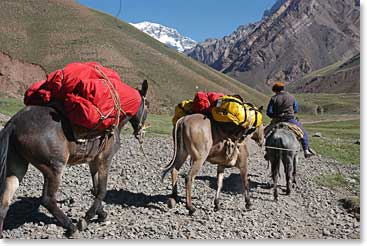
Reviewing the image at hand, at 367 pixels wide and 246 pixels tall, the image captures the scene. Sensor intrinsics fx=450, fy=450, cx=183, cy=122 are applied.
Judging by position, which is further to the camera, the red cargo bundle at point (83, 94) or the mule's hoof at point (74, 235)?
the mule's hoof at point (74, 235)

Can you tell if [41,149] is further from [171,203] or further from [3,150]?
[171,203]

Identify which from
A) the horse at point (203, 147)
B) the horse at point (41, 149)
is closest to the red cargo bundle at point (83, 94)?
the horse at point (41, 149)

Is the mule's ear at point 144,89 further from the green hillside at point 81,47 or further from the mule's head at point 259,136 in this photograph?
the green hillside at point 81,47

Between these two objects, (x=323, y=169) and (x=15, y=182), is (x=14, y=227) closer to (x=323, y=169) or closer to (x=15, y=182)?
(x=15, y=182)

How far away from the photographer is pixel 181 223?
9773mm

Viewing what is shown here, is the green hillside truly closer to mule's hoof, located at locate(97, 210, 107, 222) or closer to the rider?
the rider

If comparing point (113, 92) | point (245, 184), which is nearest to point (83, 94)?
point (113, 92)

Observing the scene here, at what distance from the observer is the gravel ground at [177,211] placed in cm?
898

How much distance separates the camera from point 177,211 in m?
10.8

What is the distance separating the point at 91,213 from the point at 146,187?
13.0ft

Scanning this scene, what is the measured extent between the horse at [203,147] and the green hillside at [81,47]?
61.4 meters

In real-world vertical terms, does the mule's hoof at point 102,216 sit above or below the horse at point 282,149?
below

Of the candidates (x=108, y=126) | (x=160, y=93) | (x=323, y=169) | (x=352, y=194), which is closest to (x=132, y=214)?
(x=108, y=126)

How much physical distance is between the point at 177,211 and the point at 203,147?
1657mm
